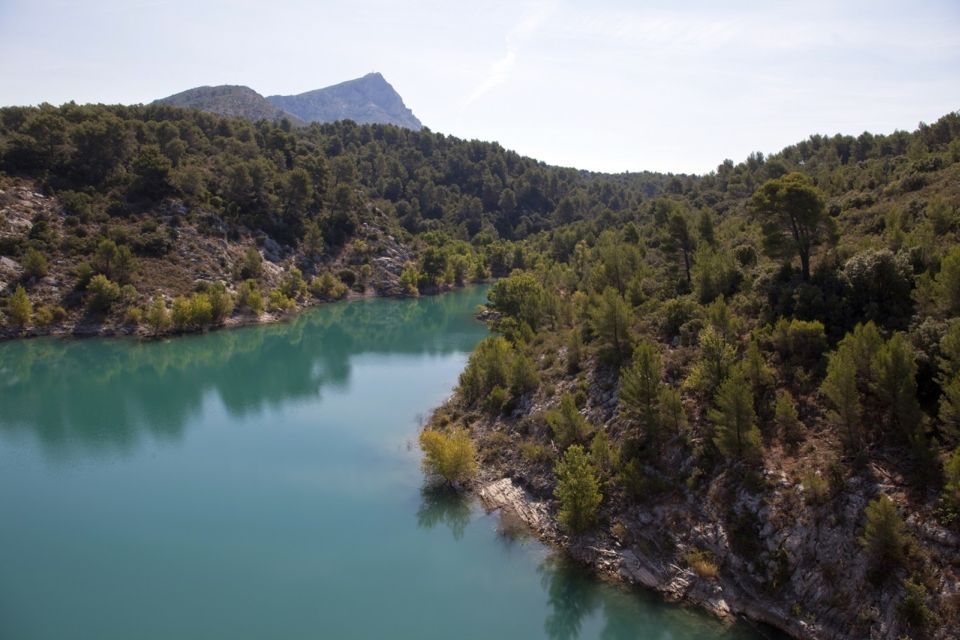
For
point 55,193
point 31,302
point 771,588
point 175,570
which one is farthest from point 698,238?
point 55,193

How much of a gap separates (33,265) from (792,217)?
277 feet

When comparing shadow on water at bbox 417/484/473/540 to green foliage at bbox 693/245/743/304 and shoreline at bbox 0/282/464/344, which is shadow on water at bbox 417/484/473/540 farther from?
shoreline at bbox 0/282/464/344

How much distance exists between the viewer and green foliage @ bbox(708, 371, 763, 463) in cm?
2908

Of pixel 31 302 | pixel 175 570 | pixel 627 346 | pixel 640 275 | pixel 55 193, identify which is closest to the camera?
pixel 175 570

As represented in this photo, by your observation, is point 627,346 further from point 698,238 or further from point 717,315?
point 698,238

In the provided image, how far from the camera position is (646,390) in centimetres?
3356

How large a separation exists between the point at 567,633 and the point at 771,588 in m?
8.84

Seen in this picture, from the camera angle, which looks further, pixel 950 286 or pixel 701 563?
pixel 950 286

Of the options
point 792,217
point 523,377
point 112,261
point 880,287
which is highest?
point 112,261

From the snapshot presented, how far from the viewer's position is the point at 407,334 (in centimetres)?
9019

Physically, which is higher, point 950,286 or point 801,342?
point 950,286

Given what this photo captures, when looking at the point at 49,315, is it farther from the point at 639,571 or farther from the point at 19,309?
the point at 639,571

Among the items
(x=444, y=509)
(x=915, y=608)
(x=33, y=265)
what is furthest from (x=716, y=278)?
(x=33, y=265)

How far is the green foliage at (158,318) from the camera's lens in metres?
75.8
